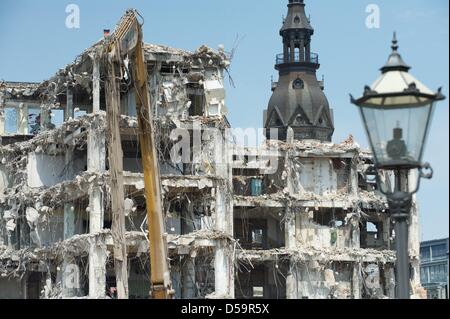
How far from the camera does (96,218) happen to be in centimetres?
6450

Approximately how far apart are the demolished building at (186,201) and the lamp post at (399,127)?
46807 millimetres

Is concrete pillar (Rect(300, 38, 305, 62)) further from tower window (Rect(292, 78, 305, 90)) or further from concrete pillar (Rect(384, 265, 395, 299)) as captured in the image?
concrete pillar (Rect(384, 265, 395, 299))

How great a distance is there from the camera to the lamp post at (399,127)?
49.1ft

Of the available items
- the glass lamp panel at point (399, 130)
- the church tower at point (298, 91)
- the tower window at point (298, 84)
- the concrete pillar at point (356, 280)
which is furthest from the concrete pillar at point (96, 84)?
the glass lamp panel at point (399, 130)

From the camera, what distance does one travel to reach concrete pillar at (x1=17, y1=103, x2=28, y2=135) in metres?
76.5

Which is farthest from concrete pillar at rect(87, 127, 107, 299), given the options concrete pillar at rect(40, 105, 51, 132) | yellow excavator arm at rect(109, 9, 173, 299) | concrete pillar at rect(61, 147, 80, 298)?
yellow excavator arm at rect(109, 9, 173, 299)

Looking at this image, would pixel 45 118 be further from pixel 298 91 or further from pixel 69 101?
pixel 298 91

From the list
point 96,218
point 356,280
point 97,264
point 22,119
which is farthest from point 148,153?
point 356,280

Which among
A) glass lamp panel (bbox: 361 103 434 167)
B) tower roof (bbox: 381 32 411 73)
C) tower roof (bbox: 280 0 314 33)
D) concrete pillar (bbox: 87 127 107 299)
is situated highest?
tower roof (bbox: 280 0 314 33)

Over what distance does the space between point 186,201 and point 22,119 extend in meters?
14.9

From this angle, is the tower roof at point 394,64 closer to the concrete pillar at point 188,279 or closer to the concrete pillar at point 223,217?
the concrete pillar at point 223,217

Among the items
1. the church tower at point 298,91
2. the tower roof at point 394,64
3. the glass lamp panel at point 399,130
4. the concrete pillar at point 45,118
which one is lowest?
the glass lamp panel at point 399,130

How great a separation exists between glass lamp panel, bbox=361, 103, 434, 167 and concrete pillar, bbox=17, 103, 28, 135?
6278 centimetres

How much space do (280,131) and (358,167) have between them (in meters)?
29.8
